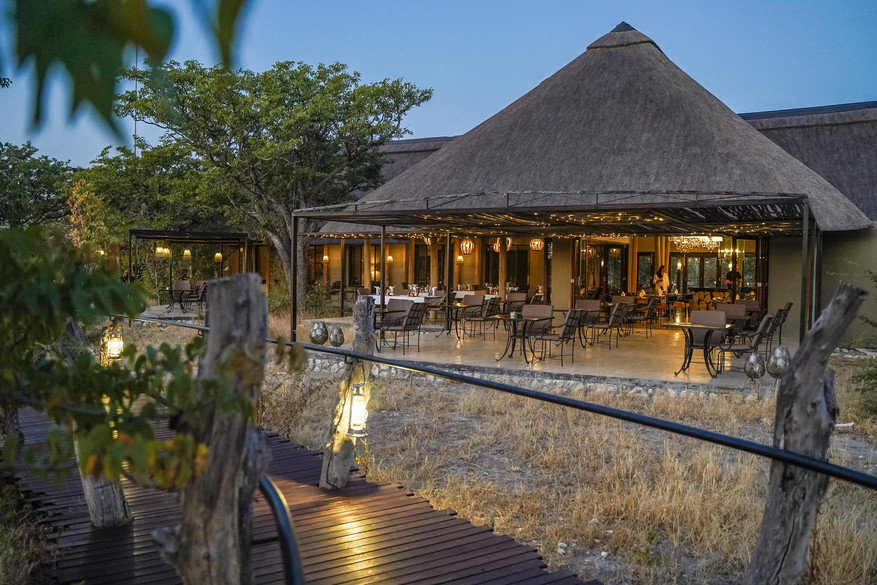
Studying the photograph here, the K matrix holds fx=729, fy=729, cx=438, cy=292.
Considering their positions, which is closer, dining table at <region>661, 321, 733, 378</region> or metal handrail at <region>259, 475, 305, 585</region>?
metal handrail at <region>259, 475, 305, 585</region>

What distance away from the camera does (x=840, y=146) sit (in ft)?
56.5

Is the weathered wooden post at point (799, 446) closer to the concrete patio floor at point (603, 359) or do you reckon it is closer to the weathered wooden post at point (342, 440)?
the weathered wooden post at point (342, 440)

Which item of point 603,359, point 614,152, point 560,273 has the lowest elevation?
point 603,359

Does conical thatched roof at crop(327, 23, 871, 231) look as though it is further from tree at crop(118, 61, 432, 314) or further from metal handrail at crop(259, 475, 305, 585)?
metal handrail at crop(259, 475, 305, 585)

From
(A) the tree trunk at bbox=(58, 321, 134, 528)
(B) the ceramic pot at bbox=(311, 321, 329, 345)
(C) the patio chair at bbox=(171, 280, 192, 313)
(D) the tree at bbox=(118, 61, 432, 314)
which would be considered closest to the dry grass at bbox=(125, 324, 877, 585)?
(B) the ceramic pot at bbox=(311, 321, 329, 345)

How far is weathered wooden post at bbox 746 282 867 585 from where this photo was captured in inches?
95.4

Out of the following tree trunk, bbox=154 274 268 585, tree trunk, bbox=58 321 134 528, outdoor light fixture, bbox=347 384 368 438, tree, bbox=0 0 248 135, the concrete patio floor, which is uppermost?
tree, bbox=0 0 248 135

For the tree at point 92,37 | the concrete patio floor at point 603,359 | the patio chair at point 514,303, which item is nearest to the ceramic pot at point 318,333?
the concrete patio floor at point 603,359

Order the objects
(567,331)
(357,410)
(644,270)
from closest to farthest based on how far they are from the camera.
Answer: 1. (357,410)
2. (567,331)
3. (644,270)

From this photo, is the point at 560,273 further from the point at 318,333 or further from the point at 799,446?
the point at 799,446

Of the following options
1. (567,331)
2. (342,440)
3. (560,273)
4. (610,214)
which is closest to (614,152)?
(610,214)

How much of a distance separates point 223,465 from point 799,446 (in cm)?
200

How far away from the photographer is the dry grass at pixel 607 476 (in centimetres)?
434

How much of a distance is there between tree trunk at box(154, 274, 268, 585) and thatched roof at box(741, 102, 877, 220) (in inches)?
683
